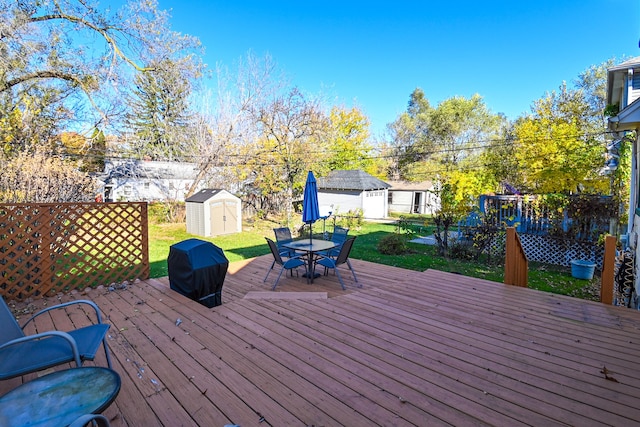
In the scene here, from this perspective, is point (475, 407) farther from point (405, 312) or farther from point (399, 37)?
point (399, 37)

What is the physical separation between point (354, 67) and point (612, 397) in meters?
24.6

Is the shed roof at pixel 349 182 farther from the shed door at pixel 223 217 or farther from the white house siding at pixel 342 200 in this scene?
the shed door at pixel 223 217

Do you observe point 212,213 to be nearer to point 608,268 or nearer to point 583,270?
point 608,268

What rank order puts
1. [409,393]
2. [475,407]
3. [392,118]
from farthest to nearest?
[392,118] < [409,393] < [475,407]

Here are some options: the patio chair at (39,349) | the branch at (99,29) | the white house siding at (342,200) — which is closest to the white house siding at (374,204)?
the white house siding at (342,200)

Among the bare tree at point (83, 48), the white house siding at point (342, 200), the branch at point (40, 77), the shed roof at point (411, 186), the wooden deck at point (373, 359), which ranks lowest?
the wooden deck at point (373, 359)

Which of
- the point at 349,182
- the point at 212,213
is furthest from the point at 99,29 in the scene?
the point at 349,182

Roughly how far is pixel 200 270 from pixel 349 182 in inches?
682

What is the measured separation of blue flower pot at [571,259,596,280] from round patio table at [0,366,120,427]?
874 cm

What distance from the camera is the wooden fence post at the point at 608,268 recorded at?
146 inches

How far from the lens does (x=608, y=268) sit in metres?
3.77

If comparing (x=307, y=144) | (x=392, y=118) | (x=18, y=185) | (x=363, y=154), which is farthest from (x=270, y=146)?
(x=392, y=118)

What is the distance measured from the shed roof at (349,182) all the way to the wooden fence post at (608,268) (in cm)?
1607

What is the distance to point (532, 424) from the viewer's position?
1834mm
